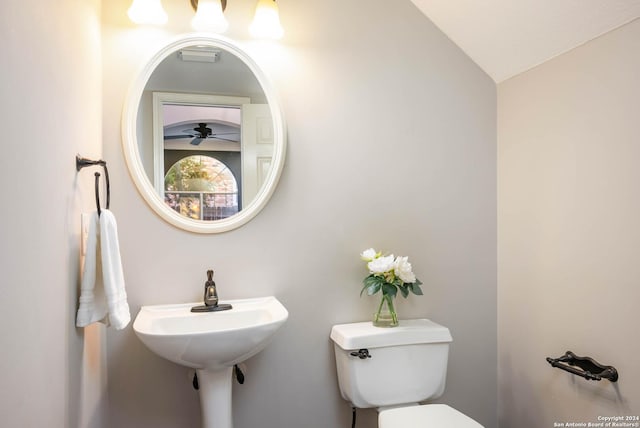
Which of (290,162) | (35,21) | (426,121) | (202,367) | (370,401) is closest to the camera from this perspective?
(35,21)

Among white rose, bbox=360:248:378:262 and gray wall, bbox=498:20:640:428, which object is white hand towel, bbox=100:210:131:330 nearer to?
white rose, bbox=360:248:378:262

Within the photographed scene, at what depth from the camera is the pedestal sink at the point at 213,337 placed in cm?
140

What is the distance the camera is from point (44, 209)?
1.06 meters

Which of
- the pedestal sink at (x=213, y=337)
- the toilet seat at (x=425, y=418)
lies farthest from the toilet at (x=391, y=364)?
the pedestal sink at (x=213, y=337)

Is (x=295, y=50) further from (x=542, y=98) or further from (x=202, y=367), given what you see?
(x=202, y=367)

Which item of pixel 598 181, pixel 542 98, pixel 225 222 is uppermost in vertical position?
pixel 542 98

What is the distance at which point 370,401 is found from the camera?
5.79 feet

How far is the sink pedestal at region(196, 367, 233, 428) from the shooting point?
1609 millimetres

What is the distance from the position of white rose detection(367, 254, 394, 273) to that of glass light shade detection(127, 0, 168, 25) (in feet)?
4.22

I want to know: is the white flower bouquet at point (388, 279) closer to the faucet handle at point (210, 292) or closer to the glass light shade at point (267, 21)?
the faucet handle at point (210, 292)

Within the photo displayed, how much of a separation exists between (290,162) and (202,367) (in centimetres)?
89

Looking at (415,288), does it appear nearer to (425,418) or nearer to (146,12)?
(425,418)

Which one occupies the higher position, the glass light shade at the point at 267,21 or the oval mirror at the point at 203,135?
the glass light shade at the point at 267,21

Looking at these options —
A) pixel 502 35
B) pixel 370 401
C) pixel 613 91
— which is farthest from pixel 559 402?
pixel 502 35
